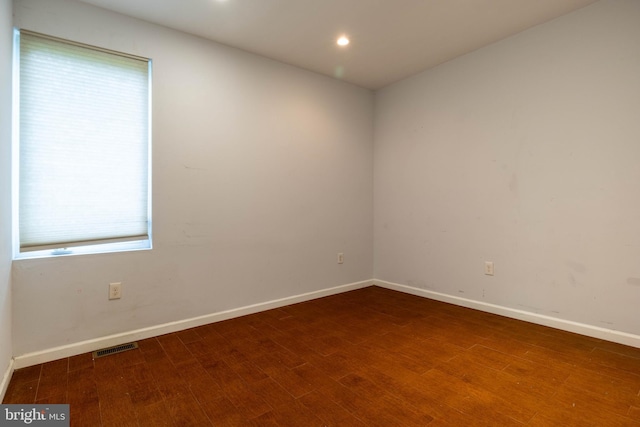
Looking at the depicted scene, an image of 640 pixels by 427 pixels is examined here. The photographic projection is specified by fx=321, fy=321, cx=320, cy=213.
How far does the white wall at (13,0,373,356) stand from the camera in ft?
7.22

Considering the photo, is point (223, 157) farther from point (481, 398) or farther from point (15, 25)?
point (481, 398)

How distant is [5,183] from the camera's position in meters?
1.85

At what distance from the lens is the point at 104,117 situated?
2.33m

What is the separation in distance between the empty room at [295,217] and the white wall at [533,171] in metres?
0.02

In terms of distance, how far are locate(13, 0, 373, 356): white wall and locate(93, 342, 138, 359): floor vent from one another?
0.43 feet

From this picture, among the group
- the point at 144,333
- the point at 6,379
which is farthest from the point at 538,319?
the point at 6,379

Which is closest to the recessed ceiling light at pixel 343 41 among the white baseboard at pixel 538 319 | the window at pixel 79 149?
the window at pixel 79 149

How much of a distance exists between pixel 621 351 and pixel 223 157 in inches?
131

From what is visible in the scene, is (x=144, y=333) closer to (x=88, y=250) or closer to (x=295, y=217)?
(x=88, y=250)

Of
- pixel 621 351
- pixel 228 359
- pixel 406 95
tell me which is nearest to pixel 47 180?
pixel 228 359

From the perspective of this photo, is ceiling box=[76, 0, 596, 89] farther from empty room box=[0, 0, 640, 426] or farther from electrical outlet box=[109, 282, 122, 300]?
electrical outlet box=[109, 282, 122, 300]
